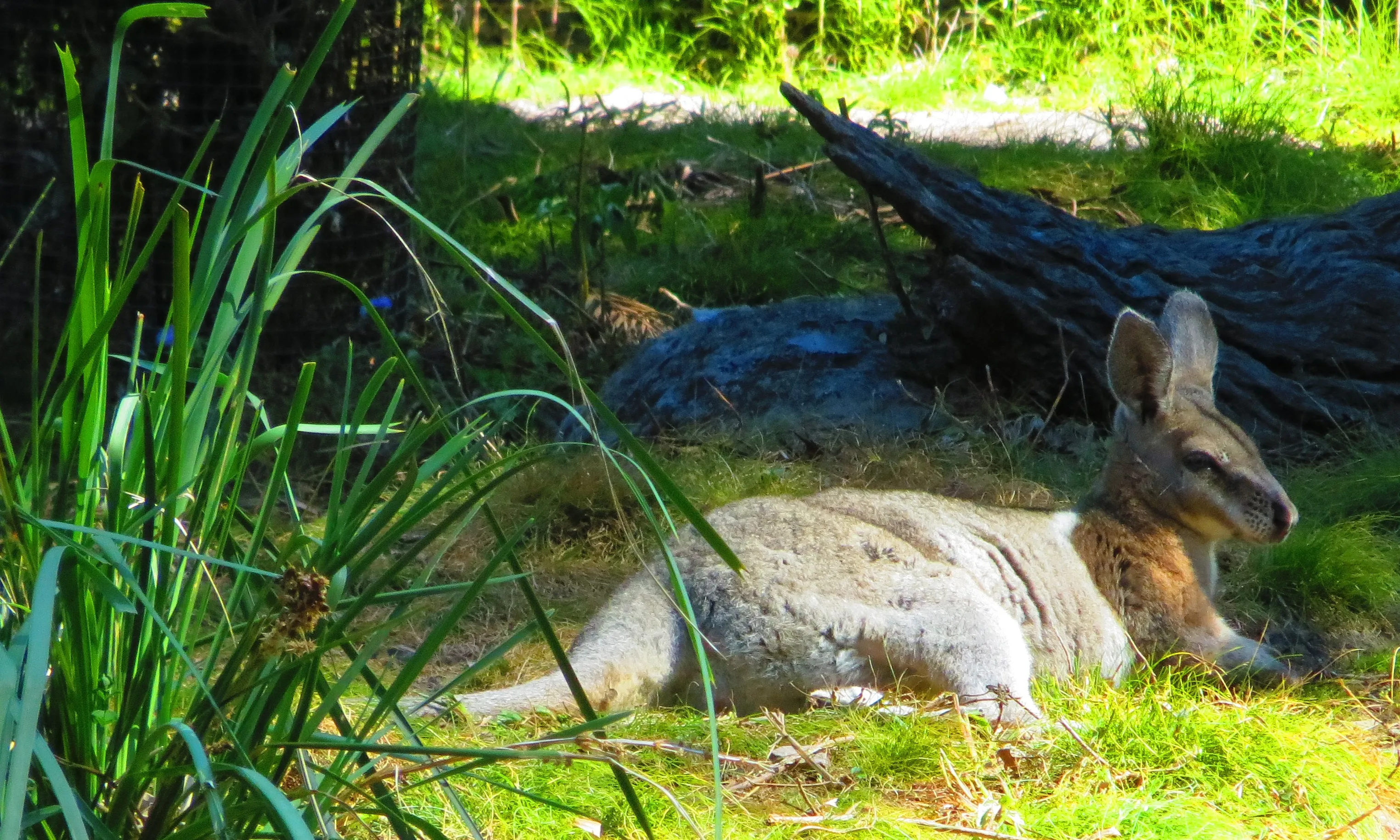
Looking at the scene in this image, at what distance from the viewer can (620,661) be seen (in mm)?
3320

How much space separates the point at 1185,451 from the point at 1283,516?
0.33 meters

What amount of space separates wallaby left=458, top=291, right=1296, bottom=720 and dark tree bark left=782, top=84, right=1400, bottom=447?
3.69 ft

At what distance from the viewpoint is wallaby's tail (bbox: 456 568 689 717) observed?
3.21 m

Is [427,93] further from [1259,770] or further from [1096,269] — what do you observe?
[1259,770]

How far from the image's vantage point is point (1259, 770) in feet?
10.0

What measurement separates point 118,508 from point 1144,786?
210cm

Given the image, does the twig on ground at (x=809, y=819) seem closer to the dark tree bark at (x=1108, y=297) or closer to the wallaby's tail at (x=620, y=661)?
the wallaby's tail at (x=620, y=661)

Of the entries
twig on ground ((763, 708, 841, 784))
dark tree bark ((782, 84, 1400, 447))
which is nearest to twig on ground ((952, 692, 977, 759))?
twig on ground ((763, 708, 841, 784))

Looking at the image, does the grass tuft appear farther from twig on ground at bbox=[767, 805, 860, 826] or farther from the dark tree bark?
twig on ground at bbox=[767, 805, 860, 826]

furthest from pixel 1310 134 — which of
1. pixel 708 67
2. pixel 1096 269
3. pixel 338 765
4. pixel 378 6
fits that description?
pixel 338 765

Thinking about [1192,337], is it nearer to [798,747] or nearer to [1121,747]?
[1121,747]

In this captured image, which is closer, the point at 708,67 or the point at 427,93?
the point at 427,93

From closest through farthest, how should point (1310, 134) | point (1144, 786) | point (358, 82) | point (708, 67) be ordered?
point (1144, 786) < point (358, 82) < point (1310, 134) < point (708, 67)

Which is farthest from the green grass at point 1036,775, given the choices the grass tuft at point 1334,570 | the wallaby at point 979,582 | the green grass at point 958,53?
the green grass at point 958,53
